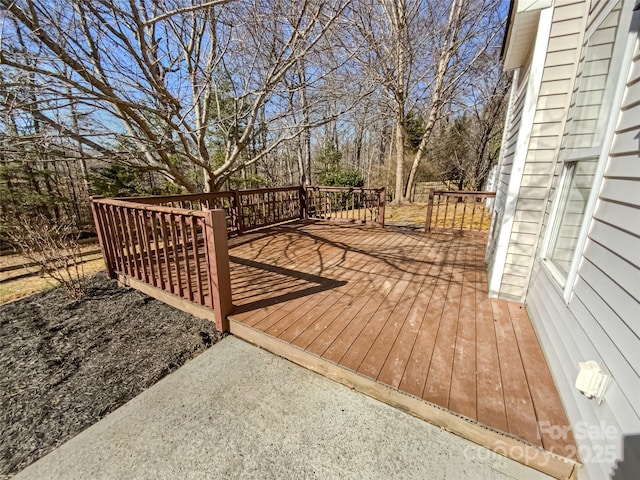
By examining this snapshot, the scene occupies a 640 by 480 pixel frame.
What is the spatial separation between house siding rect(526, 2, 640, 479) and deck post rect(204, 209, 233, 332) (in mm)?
2250

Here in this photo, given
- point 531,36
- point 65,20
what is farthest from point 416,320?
point 65,20

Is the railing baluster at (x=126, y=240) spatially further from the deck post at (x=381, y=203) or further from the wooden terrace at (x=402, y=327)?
the deck post at (x=381, y=203)

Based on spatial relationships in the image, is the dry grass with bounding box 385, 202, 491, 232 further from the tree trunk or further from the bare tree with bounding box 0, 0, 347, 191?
the bare tree with bounding box 0, 0, 347, 191

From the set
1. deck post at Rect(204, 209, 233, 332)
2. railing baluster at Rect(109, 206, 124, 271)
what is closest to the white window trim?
deck post at Rect(204, 209, 233, 332)

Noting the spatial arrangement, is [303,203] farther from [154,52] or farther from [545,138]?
[545,138]

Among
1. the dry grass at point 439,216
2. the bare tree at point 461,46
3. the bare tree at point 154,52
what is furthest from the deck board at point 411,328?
the bare tree at point 461,46

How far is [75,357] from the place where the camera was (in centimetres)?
208

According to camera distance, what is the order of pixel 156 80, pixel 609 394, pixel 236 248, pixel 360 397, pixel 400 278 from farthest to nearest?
pixel 236 248 → pixel 156 80 → pixel 400 278 → pixel 360 397 → pixel 609 394

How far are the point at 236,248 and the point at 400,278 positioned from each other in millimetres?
2661

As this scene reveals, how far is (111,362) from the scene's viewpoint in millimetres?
2031

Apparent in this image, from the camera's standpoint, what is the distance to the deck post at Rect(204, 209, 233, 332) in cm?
214

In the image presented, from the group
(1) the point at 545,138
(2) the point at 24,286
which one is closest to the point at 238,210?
(2) the point at 24,286

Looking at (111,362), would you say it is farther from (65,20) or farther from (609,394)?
(65,20)

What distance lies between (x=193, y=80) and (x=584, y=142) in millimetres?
5080
